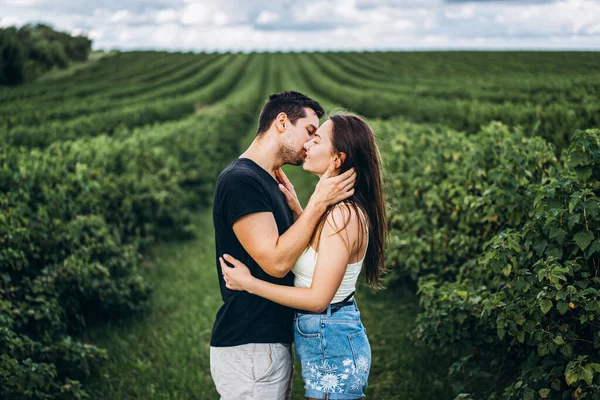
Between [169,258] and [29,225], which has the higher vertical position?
[29,225]

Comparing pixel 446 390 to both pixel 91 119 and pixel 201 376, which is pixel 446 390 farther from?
pixel 91 119

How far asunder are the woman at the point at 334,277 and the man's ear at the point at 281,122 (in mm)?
176

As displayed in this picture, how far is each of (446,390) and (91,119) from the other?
14.9 m

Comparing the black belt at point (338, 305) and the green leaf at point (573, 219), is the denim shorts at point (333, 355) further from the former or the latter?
the green leaf at point (573, 219)

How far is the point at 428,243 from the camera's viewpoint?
5.54 metres

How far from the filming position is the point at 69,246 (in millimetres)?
5148

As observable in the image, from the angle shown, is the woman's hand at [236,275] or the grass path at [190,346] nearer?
the woman's hand at [236,275]

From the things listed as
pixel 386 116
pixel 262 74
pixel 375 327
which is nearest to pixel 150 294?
pixel 375 327

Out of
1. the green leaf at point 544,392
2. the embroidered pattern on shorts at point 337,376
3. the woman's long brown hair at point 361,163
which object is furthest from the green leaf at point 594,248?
the embroidered pattern on shorts at point 337,376

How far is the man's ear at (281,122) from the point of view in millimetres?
2562

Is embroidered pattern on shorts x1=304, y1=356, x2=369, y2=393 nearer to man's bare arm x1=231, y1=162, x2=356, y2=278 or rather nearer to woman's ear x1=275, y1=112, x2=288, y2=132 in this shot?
man's bare arm x1=231, y1=162, x2=356, y2=278

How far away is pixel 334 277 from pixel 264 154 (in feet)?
2.38

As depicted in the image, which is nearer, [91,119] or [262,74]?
[91,119]

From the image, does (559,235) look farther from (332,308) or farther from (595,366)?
(332,308)
